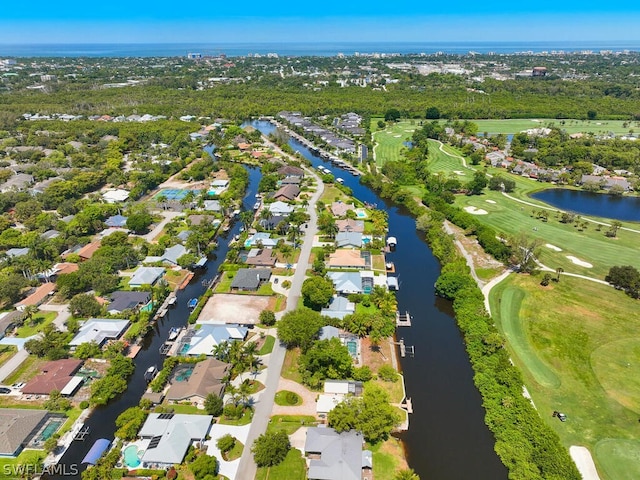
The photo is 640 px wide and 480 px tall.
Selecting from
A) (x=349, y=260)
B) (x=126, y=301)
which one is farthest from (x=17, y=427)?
(x=349, y=260)

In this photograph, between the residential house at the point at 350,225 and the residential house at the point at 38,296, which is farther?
the residential house at the point at 350,225

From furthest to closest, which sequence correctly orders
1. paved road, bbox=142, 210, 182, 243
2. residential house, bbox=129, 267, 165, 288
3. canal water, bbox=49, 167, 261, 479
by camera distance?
paved road, bbox=142, 210, 182, 243 < residential house, bbox=129, 267, 165, 288 < canal water, bbox=49, 167, 261, 479

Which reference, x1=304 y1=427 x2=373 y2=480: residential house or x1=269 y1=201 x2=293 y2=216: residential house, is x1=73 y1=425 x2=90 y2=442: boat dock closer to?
x1=304 y1=427 x2=373 y2=480: residential house

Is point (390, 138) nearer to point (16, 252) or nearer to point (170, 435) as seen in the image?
point (16, 252)

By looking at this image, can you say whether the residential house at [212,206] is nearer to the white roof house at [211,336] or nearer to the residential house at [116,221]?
the residential house at [116,221]

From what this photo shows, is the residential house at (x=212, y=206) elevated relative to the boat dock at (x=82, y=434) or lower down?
elevated

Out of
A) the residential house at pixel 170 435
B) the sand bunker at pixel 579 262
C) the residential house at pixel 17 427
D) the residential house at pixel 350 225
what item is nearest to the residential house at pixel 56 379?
the residential house at pixel 17 427

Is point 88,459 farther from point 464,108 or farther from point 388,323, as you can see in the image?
point 464,108

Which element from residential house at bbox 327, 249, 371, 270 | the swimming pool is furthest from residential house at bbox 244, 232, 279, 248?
the swimming pool
